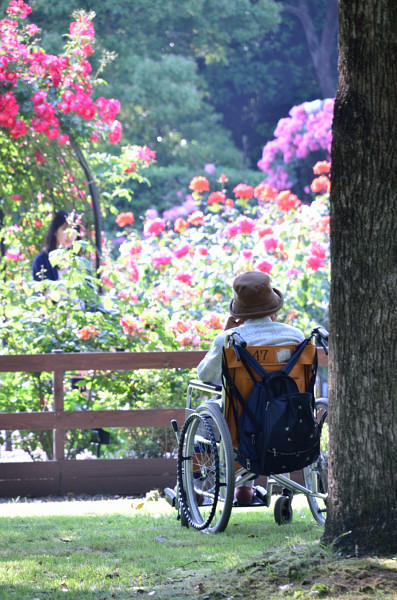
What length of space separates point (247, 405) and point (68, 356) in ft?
8.28

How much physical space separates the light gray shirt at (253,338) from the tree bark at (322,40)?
73.3 feet

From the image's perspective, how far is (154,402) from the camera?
718 cm

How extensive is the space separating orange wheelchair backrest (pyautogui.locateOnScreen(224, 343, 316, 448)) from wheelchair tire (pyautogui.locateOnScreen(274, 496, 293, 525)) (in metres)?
0.43

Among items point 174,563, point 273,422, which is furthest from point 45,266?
point 174,563

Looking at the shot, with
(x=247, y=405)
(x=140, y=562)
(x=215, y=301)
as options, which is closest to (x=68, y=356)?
(x=215, y=301)

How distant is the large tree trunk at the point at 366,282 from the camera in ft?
11.6

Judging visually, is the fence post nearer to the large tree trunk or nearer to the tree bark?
the large tree trunk

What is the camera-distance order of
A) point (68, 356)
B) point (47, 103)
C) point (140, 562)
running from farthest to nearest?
point (47, 103), point (68, 356), point (140, 562)

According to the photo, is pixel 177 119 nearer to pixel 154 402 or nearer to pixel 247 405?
pixel 154 402

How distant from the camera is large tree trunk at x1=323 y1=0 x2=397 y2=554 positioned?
353 cm

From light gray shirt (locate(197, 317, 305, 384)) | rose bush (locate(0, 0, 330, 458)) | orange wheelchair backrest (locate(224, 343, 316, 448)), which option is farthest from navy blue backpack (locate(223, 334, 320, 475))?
rose bush (locate(0, 0, 330, 458))

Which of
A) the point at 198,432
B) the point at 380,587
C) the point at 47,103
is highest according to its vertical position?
the point at 47,103

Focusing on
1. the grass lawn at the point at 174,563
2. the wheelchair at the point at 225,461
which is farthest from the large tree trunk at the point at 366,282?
the wheelchair at the point at 225,461

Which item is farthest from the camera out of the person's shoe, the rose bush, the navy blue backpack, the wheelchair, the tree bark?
the tree bark
